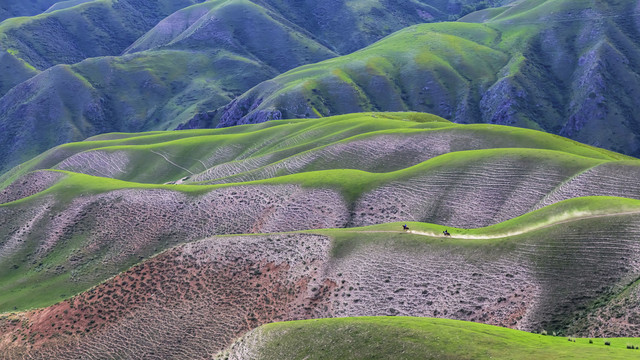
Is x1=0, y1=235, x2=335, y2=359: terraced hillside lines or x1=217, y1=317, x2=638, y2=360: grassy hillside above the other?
x1=217, y1=317, x2=638, y2=360: grassy hillside

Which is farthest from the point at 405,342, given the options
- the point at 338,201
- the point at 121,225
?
the point at 121,225

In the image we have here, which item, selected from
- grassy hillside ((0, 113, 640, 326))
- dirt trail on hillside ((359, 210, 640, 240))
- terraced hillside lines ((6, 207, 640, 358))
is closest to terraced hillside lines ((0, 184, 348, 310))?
grassy hillside ((0, 113, 640, 326))

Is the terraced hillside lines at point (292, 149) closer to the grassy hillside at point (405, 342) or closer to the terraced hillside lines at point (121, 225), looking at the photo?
the terraced hillside lines at point (121, 225)

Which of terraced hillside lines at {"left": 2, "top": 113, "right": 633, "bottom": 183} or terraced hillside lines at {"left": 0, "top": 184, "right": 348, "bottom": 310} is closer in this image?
terraced hillside lines at {"left": 0, "top": 184, "right": 348, "bottom": 310}

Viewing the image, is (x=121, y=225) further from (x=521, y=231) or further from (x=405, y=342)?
(x=521, y=231)

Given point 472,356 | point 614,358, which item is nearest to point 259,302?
point 472,356

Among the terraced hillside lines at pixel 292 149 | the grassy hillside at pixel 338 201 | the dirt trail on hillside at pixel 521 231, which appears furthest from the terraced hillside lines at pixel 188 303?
the terraced hillside lines at pixel 292 149

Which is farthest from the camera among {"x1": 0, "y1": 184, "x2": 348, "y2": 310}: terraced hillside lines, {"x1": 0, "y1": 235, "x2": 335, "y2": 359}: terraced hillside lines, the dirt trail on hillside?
{"x1": 0, "y1": 184, "x2": 348, "y2": 310}: terraced hillside lines

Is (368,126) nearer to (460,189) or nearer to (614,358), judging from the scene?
(460,189)

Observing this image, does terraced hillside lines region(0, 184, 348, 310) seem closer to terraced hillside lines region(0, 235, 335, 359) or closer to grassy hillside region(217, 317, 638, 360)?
terraced hillside lines region(0, 235, 335, 359)
